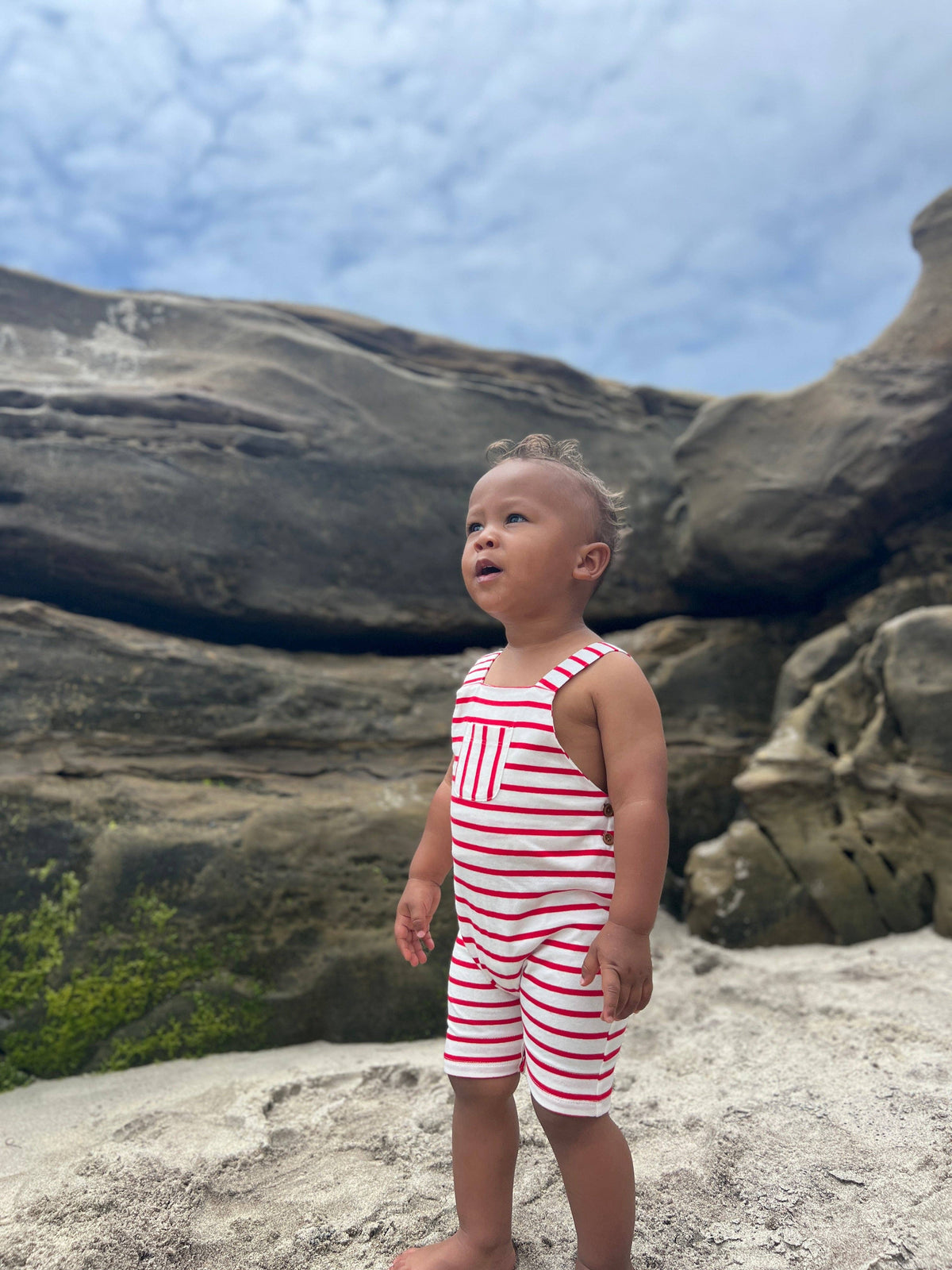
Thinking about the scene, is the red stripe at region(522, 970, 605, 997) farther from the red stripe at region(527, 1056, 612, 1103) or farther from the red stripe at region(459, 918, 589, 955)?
the red stripe at region(527, 1056, 612, 1103)

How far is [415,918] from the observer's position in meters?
2.15

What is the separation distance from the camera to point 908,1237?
1848 millimetres

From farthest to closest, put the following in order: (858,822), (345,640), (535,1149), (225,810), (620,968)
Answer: (345,640) → (858,822) → (225,810) → (535,1149) → (620,968)

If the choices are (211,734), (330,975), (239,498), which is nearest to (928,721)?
(330,975)

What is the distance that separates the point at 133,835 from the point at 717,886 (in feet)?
8.83

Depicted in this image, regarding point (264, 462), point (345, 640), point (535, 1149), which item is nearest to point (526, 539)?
point (535, 1149)

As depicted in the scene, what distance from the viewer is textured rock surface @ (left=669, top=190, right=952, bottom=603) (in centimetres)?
462

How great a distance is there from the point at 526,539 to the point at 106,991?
244 cm

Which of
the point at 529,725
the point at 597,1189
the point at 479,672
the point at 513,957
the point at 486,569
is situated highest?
the point at 486,569

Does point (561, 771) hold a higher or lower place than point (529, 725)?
lower

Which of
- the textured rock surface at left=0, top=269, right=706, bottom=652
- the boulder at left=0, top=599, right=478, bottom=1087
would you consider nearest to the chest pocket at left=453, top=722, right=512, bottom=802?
the boulder at left=0, top=599, right=478, bottom=1087

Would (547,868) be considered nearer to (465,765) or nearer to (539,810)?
(539,810)

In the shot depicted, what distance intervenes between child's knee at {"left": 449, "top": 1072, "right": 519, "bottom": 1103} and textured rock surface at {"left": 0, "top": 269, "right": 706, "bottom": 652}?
9.53 feet

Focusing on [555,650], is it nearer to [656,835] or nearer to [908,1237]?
[656,835]
